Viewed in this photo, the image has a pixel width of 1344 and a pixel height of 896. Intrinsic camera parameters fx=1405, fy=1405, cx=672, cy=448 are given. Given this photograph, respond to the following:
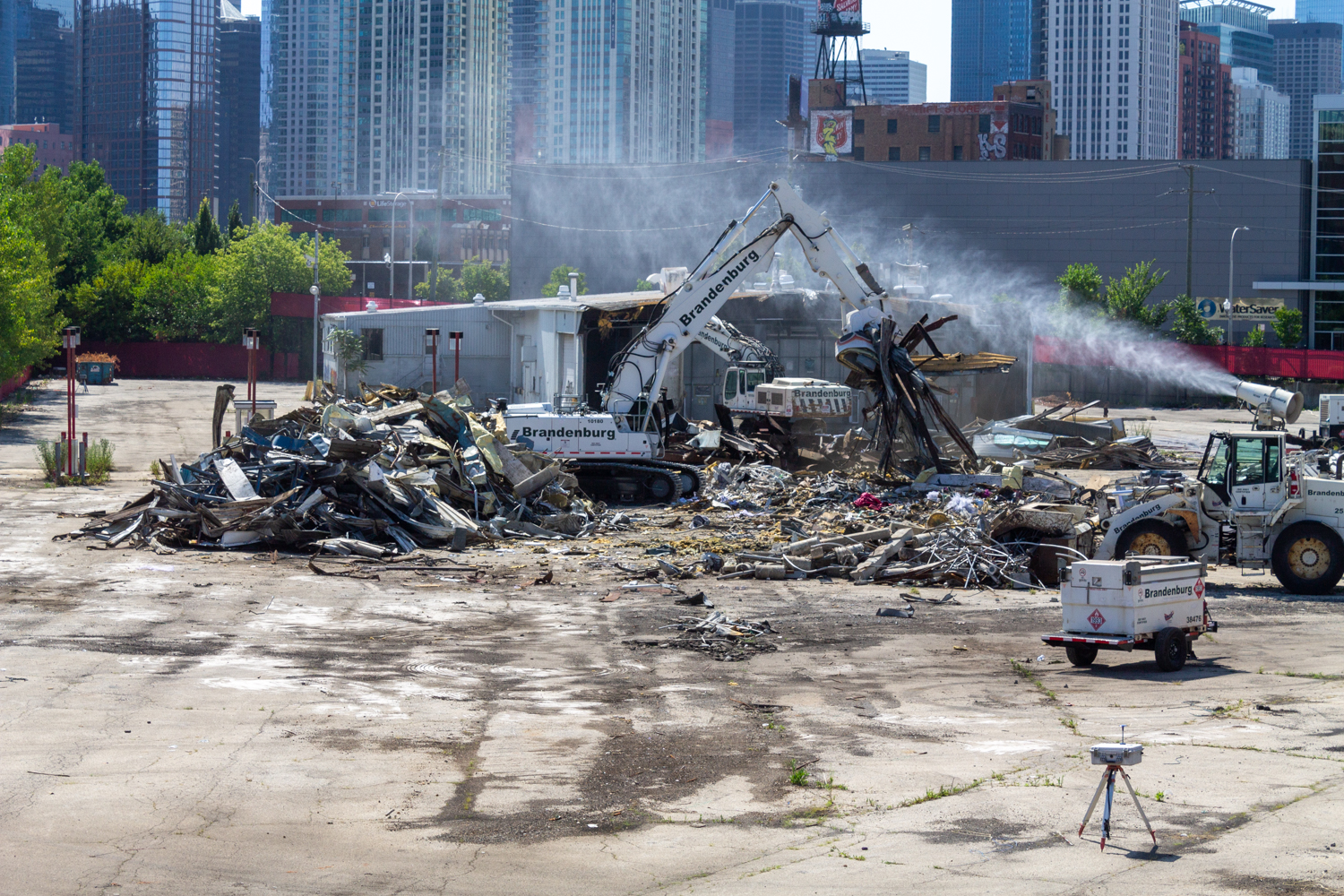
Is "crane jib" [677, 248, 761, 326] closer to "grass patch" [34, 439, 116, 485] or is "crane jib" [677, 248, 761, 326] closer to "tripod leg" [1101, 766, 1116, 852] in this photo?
"grass patch" [34, 439, 116, 485]

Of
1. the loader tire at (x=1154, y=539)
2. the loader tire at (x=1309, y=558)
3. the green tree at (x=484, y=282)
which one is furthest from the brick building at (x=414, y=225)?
the loader tire at (x=1309, y=558)

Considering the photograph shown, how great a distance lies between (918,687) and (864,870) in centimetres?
619

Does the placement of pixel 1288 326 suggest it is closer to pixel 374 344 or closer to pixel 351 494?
pixel 374 344

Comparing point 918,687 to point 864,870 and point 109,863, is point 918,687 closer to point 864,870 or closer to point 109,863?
point 864,870

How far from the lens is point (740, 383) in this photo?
37750 millimetres

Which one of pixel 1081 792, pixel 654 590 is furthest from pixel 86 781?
pixel 654 590

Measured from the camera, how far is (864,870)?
1010 centimetres

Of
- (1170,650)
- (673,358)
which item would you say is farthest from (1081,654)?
(673,358)

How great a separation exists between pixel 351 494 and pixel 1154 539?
1402cm

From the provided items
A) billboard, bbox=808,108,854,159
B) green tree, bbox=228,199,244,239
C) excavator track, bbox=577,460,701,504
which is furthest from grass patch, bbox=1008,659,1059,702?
billboard, bbox=808,108,854,159

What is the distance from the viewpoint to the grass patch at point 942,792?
11.7 meters

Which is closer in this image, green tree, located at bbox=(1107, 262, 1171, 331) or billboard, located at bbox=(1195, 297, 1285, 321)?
green tree, located at bbox=(1107, 262, 1171, 331)

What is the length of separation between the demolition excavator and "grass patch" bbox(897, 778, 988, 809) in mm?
20442

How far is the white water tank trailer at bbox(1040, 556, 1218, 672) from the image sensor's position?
16.7 meters
